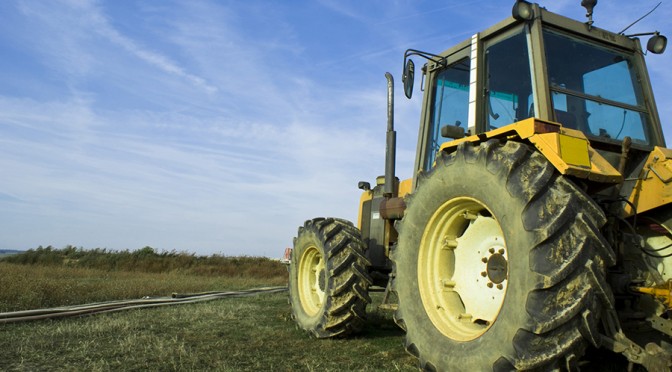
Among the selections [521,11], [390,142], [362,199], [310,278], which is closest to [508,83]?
[521,11]

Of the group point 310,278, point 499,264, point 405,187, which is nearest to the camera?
point 499,264

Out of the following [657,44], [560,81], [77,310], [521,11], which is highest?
[657,44]

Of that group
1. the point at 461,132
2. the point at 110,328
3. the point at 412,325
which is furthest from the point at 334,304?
the point at 110,328

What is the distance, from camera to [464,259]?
141 inches

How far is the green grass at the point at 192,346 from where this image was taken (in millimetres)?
3986

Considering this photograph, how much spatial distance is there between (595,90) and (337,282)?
3017 mm

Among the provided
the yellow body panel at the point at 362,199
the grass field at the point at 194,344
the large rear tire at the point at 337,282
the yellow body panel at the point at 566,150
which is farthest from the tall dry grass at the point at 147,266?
the yellow body panel at the point at 566,150

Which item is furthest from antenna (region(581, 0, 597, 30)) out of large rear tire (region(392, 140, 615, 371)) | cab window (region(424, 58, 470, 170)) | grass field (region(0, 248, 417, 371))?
A: grass field (region(0, 248, 417, 371))

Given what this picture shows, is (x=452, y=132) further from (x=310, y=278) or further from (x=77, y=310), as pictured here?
(x=77, y=310)

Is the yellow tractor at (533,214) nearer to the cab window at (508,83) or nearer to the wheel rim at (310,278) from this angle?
the cab window at (508,83)

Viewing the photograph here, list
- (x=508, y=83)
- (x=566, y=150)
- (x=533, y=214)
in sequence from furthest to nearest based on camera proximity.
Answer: (x=508, y=83), (x=566, y=150), (x=533, y=214)

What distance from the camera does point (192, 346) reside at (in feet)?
15.6

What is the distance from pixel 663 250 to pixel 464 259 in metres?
1.33

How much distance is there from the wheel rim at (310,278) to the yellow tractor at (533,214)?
0.82m
